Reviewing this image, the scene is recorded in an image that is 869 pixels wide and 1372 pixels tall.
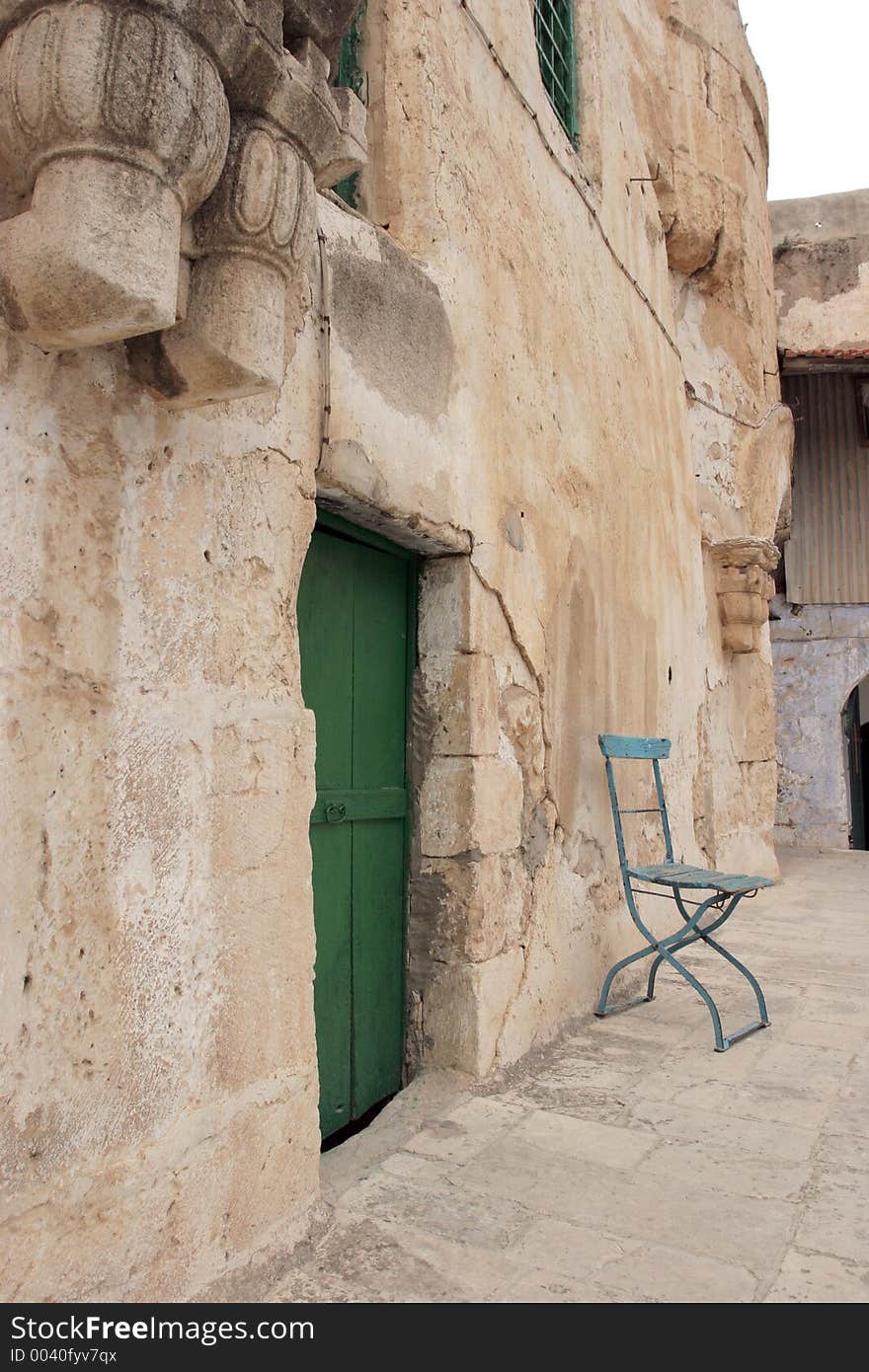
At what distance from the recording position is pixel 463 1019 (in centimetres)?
300

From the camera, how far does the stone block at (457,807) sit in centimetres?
Result: 305

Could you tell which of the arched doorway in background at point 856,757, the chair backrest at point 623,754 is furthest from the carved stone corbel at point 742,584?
the arched doorway in background at point 856,757

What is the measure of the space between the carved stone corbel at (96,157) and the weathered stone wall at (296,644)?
0.56 feet

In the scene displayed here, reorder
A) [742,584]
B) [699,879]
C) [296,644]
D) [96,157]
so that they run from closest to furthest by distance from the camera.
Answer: [96,157], [296,644], [699,879], [742,584]

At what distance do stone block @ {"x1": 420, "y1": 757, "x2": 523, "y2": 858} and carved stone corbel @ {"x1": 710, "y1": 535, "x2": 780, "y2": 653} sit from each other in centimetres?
416

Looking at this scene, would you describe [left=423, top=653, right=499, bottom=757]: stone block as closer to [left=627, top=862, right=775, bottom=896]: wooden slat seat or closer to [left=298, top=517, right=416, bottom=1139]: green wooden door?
[left=298, top=517, right=416, bottom=1139]: green wooden door

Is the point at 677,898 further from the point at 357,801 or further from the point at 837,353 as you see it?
the point at 837,353

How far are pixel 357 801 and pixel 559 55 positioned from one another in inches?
140

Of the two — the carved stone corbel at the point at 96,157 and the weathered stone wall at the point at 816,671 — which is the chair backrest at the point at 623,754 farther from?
the weathered stone wall at the point at 816,671

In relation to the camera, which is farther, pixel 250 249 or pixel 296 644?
pixel 296 644

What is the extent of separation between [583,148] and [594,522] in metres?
1.77

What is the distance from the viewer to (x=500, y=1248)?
2061 millimetres

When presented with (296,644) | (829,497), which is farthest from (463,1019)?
(829,497)
